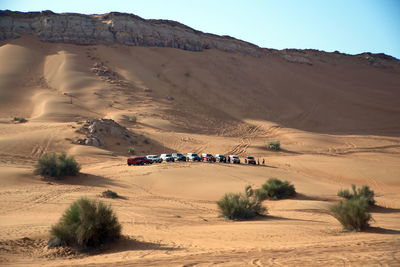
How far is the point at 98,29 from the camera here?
64.4m

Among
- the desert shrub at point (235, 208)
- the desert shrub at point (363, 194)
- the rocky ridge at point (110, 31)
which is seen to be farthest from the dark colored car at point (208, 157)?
the rocky ridge at point (110, 31)

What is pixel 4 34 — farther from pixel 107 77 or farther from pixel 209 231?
pixel 209 231

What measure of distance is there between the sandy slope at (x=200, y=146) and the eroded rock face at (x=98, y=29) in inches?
98.4

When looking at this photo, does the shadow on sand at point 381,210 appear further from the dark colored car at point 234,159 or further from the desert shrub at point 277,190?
the dark colored car at point 234,159

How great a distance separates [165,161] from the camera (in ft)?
94.2

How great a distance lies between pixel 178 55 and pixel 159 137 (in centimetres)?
3033

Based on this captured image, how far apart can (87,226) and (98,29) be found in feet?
199

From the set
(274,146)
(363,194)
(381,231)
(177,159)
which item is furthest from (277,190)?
(274,146)

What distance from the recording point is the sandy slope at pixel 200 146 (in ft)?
29.3

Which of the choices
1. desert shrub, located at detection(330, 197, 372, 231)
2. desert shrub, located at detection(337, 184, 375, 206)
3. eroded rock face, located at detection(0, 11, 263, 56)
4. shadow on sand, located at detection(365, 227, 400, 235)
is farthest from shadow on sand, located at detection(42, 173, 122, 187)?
eroded rock face, located at detection(0, 11, 263, 56)

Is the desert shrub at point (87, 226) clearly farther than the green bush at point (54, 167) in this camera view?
No

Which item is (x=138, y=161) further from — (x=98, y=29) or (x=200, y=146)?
(x=98, y=29)

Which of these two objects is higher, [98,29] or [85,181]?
[98,29]

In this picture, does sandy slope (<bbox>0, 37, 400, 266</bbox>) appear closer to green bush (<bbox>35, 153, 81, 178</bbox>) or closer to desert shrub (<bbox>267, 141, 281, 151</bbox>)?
green bush (<bbox>35, 153, 81, 178</bbox>)
